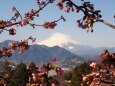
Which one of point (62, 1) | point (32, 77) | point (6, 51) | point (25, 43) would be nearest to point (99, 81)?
point (32, 77)

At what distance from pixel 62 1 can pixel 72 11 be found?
0.47m

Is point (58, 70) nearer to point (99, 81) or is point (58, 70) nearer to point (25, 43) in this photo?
point (99, 81)

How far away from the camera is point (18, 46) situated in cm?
1013

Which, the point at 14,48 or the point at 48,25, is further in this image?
the point at 48,25

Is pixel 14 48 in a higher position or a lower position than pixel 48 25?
lower

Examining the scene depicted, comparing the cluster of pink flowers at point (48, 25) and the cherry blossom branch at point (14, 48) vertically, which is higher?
the cluster of pink flowers at point (48, 25)

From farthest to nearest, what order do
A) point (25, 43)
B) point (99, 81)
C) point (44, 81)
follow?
point (25, 43)
point (44, 81)
point (99, 81)

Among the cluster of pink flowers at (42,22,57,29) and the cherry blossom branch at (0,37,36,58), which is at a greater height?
the cluster of pink flowers at (42,22,57,29)

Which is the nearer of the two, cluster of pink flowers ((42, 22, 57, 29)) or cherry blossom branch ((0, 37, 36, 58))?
cherry blossom branch ((0, 37, 36, 58))

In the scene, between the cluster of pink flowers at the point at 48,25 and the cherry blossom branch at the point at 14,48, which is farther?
the cluster of pink flowers at the point at 48,25

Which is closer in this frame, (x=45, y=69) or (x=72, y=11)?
(x=45, y=69)

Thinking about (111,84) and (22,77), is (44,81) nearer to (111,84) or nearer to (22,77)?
(111,84)

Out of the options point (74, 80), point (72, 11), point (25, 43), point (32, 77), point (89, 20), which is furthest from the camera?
point (74, 80)

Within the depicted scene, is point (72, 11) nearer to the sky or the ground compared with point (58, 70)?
nearer to the sky
